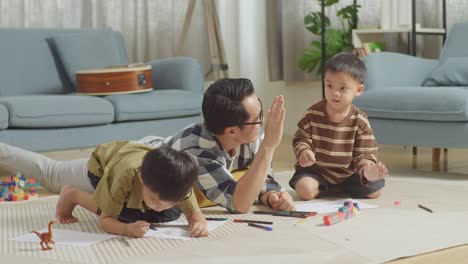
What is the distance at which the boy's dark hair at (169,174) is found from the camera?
209 centimetres

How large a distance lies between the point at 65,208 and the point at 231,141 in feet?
1.96

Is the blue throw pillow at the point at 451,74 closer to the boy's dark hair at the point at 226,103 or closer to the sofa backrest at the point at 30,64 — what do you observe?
the boy's dark hair at the point at 226,103

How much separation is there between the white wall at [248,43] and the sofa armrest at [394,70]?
1.54 metres

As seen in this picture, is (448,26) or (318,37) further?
(318,37)

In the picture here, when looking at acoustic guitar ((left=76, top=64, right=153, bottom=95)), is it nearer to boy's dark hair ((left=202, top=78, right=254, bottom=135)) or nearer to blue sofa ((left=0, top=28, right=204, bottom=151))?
blue sofa ((left=0, top=28, right=204, bottom=151))

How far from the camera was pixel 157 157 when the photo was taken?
212 cm

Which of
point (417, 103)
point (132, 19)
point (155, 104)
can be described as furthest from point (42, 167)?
point (132, 19)

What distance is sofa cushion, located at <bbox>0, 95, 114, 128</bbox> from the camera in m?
3.66

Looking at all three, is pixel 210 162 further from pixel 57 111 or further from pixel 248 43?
pixel 248 43

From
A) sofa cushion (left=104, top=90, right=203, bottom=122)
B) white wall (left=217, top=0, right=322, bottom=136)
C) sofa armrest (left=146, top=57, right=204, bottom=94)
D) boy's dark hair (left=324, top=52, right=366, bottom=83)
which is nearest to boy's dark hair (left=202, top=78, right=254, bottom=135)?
boy's dark hair (left=324, top=52, right=366, bottom=83)

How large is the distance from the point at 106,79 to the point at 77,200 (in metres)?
1.73

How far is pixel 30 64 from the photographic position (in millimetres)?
4395

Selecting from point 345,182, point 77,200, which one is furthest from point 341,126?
point 77,200

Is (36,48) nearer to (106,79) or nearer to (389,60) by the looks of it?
(106,79)
